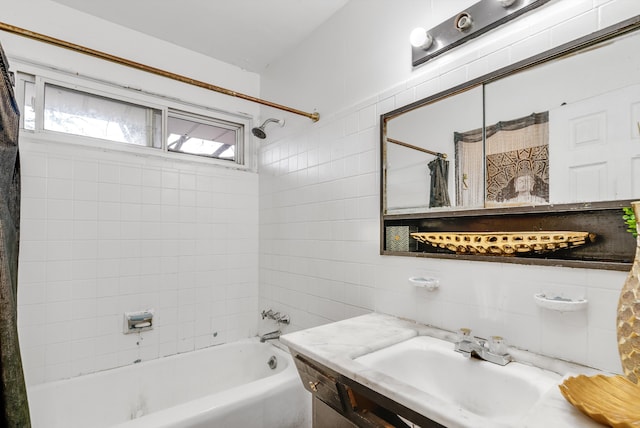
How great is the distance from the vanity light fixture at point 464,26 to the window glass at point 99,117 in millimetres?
1822

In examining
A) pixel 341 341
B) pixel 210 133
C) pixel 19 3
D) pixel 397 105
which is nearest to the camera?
pixel 341 341

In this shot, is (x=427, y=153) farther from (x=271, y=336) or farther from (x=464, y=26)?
(x=271, y=336)

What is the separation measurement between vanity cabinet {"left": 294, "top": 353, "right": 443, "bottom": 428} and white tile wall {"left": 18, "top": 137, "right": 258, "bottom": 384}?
56.1 inches

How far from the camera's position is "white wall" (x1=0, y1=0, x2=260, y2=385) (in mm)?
1885

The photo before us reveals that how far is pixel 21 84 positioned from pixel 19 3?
0.43 metres

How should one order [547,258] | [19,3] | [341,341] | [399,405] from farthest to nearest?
1. [19,3]
2. [341,341]
3. [547,258]
4. [399,405]

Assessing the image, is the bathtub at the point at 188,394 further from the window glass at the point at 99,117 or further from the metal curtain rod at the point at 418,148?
the window glass at the point at 99,117

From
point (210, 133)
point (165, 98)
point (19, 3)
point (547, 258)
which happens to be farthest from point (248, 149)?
point (547, 258)

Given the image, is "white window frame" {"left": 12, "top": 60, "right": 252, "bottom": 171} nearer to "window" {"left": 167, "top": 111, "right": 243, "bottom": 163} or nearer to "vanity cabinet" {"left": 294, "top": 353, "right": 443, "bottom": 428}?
"window" {"left": 167, "top": 111, "right": 243, "bottom": 163}

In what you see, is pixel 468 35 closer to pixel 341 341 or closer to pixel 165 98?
pixel 341 341

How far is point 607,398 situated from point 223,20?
244 centimetres

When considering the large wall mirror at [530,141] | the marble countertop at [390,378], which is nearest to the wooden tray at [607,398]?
the marble countertop at [390,378]

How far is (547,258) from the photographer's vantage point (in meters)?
1.11

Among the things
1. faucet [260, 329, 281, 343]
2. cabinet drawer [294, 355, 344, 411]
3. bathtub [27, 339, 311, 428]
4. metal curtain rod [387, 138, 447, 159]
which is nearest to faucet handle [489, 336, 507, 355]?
cabinet drawer [294, 355, 344, 411]
